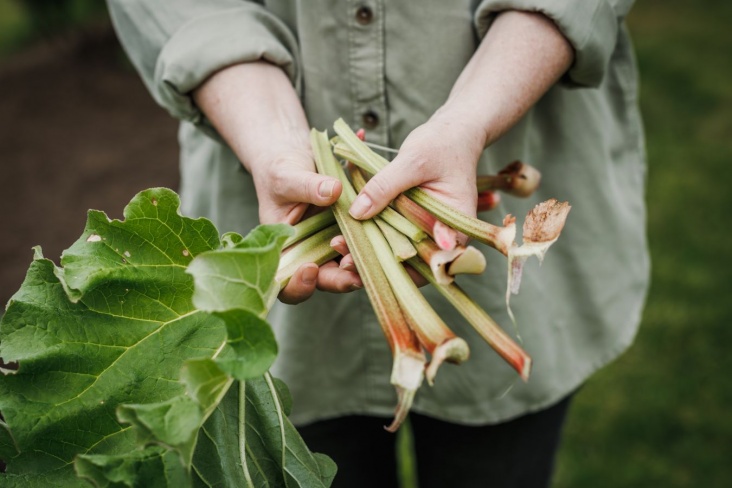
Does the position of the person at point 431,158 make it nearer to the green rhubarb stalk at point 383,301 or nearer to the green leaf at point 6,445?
the green rhubarb stalk at point 383,301

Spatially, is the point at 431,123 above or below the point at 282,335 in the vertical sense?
above

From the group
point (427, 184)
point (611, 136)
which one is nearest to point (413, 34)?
point (427, 184)

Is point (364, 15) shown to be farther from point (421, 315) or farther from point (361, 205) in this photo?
point (421, 315)

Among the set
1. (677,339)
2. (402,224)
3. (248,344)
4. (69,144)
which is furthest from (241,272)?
(69,144)

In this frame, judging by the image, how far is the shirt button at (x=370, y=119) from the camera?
1591 mm

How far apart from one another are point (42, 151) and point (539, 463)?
424 cm

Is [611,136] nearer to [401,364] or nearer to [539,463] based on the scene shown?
[539,463]

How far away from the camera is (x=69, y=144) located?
526cm

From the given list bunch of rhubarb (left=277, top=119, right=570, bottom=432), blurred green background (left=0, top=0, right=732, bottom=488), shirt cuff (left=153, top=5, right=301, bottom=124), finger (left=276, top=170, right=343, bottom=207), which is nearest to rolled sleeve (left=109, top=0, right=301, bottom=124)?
shirt cuff (left=153, top=5, right=301, bottom=124)

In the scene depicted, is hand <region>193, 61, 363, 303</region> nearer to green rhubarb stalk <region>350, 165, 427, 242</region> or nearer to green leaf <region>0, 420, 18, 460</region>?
green rhubarb stalk <region>350, 165, 427, 242</region>

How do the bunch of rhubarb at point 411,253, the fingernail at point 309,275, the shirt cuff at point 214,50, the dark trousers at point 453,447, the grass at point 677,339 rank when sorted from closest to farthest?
the bunch of rhubarb at point 411,253, the fingernail at point 309,275, the shirt cuff at point 214,50, the dark trousers at point 453,447, the grass at point 677,339

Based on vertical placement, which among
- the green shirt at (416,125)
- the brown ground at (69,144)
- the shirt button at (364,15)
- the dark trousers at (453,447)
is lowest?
the brown ground at (69,144)

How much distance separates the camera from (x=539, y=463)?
1919mm

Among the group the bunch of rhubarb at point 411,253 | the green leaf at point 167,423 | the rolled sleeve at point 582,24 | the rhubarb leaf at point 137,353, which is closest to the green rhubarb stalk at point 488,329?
the bunch of rhubarb at point 411,253
